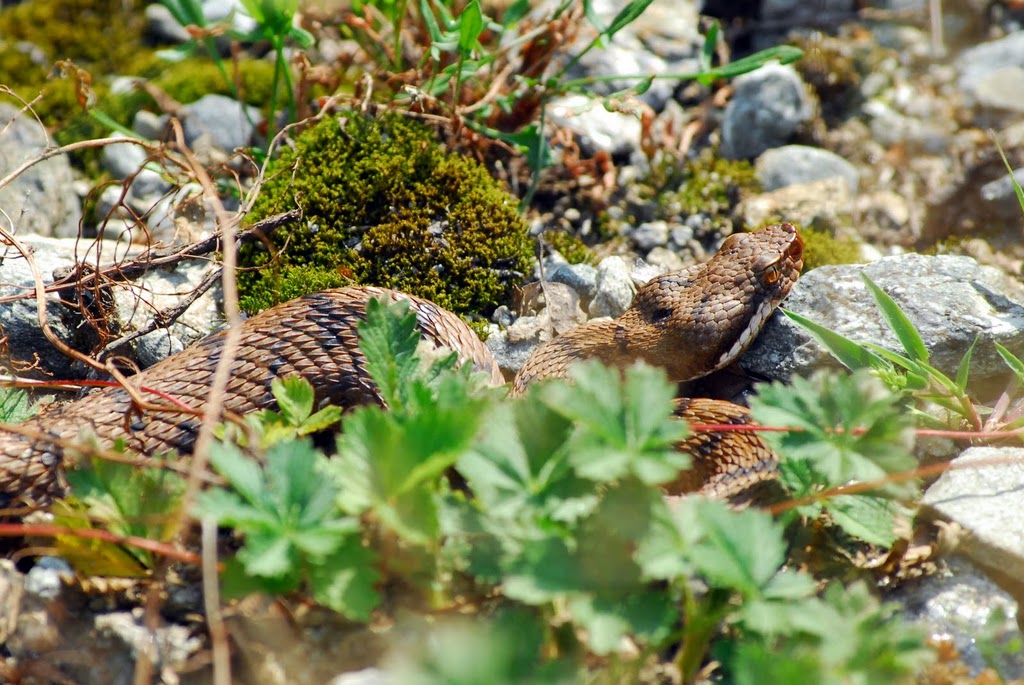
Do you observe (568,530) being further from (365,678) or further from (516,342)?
(516,342)

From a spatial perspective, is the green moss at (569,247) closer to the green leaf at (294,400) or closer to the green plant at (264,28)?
the green plant at (264,28)

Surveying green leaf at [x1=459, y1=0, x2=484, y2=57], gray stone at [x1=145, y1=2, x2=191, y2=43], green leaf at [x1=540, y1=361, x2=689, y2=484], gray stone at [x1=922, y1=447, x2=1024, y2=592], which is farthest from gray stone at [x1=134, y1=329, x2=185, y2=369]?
gray stone at [x1=145, y1=2, x2=191, y2=43]

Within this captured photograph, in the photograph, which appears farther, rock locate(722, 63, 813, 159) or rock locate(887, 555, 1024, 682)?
rock locate(722, 63, 813, 159)

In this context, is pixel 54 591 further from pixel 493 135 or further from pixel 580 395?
pixel 493 135

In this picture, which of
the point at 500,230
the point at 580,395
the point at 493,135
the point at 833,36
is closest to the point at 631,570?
the point at 580,395

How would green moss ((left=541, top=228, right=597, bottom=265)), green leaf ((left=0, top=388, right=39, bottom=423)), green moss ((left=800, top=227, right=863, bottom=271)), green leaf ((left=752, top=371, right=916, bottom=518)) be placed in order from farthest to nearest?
green moss ((left=541, top=228, right=597, bottom=265)) < green moss ((left=800, top=227, right=863, bottom=271)) < green leaf ((left=0, top=388, right=39, bottom=423)) < green leaf ((left=752, top=371, right=916, bottom=518))

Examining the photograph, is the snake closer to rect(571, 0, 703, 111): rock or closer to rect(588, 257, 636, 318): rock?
rect(588, 257, 636, 318): rock
